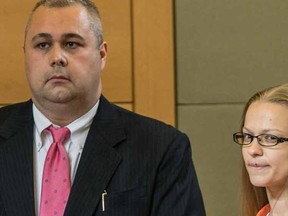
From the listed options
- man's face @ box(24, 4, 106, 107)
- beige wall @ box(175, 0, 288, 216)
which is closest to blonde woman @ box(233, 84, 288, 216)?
man's face @ box(24, 4, 106, 107)

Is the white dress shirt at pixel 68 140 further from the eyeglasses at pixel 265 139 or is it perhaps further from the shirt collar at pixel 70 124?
the eyeglasses at pixel 265 139

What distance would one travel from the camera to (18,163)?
4.75 feet

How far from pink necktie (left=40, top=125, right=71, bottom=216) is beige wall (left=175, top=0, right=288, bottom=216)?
533 millimetres

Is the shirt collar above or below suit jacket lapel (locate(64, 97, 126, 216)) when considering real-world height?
above

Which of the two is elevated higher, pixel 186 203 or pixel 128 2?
pixel 128 2

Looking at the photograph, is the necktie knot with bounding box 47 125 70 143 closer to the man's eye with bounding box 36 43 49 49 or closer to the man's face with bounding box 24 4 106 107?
the man's face with bounding box 24 4 106 107

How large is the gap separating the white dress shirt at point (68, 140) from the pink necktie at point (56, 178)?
18 mm

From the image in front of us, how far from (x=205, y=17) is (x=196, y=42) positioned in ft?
0.26

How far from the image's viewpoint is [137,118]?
1.54 meters

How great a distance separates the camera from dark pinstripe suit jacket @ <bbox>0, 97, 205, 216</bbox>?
4.61 feet

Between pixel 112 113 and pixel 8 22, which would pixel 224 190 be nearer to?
pixel 112 113

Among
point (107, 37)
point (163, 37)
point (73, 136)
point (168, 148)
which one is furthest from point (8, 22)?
point (168, 148)

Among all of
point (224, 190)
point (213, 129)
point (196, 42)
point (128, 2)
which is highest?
point (128, 2)

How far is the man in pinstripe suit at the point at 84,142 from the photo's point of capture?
1.41 meters
